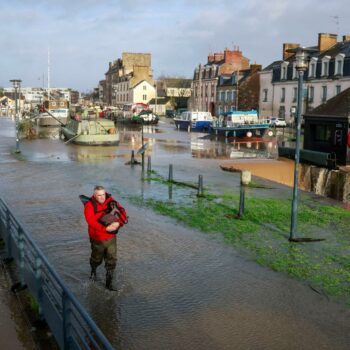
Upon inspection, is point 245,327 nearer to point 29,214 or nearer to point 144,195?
point 29,214

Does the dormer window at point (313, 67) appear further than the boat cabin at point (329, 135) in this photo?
Yes

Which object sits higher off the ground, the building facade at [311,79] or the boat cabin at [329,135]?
the building facade at [311,79]

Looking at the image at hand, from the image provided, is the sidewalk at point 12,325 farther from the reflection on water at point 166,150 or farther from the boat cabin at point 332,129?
the reflection on water at point 166,150

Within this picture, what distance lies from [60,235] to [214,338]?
6.11 metres

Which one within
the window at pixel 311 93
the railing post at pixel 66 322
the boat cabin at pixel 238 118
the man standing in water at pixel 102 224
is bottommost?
the railing post at pixel 66 322

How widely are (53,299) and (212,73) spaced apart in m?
71.8

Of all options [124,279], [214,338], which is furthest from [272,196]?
[214,338]

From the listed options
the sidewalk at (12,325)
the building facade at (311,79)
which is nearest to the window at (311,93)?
the building facade at (311,79)

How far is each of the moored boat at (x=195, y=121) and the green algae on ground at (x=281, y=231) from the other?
40.7 metres

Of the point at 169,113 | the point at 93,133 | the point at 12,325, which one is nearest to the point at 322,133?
the point at 93,133

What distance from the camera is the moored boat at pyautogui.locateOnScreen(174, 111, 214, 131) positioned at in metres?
58.0

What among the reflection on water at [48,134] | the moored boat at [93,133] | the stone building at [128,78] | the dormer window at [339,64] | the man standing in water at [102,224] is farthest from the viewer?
the stone building at [128,78]

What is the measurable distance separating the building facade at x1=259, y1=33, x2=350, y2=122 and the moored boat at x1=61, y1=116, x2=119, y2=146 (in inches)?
722

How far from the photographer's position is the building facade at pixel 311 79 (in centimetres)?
4906
